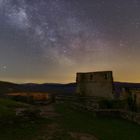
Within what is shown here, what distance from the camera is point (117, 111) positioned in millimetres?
20125

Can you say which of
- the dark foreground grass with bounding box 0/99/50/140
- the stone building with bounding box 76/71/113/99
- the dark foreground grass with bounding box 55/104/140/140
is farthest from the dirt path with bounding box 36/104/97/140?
the stone building with bounding box 76/71/113/99

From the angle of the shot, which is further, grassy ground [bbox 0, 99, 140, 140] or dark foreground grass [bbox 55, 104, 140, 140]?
dark foreground grass [bbox 55, 104, 140, 140]

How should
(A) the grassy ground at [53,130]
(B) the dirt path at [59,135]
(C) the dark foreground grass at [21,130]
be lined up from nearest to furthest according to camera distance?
(C) the dark foreground grass at [21,130]
(B) the dirt path at [59,135]
(A) the grassy ground at [53,130]

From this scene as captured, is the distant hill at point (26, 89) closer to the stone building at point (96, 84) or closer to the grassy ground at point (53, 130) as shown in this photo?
the stone building at point (96, 84)

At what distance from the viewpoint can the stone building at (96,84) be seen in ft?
108

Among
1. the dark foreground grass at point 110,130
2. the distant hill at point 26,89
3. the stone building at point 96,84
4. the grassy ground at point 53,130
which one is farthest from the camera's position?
the distant hill at point 26,89

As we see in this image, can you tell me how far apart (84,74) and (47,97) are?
26.7ft

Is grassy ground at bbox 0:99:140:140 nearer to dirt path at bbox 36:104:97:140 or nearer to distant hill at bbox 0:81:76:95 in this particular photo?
dirt path at bbox 36:104:97:140

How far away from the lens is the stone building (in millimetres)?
32875

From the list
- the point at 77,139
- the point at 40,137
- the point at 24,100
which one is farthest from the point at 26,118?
the point at 24,100

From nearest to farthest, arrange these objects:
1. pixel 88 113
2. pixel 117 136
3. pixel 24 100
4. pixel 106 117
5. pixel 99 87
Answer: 1. pixel 117 136
2. pixel 106 117
3. pixel 88 113
4. pixel 24 100
5. pixel 99 87

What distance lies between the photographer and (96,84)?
34844 millimetres

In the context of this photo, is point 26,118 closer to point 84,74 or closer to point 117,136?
point 117,136

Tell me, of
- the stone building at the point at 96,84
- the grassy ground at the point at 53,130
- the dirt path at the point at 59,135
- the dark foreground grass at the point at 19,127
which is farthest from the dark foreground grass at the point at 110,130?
the stone building at the point at 96,84
